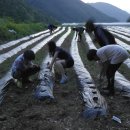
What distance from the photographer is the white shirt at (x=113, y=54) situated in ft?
22.3

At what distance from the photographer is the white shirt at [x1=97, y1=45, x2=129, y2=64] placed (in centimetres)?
678

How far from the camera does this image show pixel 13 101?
6.71 meters

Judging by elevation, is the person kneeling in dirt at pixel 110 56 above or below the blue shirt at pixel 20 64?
above

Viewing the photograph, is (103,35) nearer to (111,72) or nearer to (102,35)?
(102,35)

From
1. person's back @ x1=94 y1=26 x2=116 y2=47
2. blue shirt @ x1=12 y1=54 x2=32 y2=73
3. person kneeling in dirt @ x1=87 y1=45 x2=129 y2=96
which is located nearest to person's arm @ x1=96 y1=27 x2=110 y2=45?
person's back @ x1=94 y1=26 x2=116 y2=47

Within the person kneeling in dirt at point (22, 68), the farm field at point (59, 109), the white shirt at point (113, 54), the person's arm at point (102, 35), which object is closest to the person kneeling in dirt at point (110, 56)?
the white shirt at point (113, 54)

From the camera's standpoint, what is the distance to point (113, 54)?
269 inches

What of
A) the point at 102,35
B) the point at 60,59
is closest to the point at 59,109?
the point at 60,59

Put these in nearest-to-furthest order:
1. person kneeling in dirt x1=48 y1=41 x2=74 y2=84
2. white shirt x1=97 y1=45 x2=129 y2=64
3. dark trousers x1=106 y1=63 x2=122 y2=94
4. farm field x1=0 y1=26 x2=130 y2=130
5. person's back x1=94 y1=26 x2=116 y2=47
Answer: farm field x1=0 y1=26 x2=130 y2=130 < white shirt x1=97 y1=45 x2=129 y2=64 < dark trousers x1=106 y1=63 x2=122 y2=94 < person kneeling in dirt x1=48 y1=41 x2=74 y2=84 < person's back x1=94 y1=26 x2=116 y2=47

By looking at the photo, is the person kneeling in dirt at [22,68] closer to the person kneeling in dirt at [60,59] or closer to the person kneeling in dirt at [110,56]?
the person kneeling in dirt at [60,59]

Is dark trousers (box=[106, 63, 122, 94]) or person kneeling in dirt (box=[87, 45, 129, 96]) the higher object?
person kneeling in dirt (box=[87, 45, 129, 96])

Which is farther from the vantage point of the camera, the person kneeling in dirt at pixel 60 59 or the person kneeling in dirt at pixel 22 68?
the person kneeling in dirt at pixel 60 59

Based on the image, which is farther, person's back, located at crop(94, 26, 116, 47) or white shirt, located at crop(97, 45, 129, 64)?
person's back, located at crop(94, 26, 116, 47)

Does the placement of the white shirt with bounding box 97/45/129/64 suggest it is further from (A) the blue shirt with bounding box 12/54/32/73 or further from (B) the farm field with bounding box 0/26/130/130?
(A) the blue shirt with bounding box 12/54/32/73
